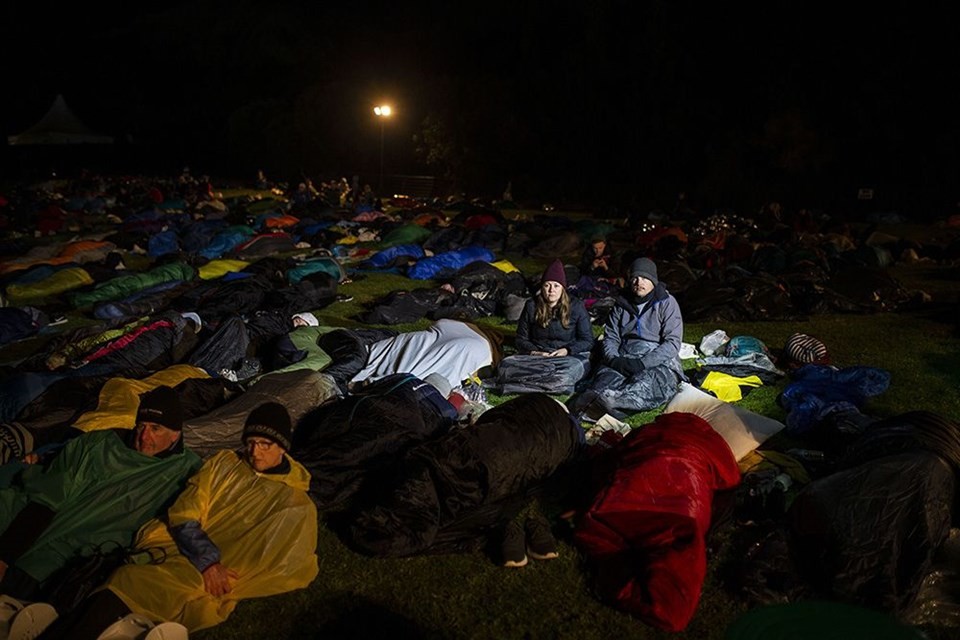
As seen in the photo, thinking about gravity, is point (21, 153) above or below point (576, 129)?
below

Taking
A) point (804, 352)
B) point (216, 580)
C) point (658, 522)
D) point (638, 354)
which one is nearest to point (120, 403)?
point (216, 580)

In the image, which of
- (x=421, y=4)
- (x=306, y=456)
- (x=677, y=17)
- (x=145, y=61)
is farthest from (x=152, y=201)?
(x=145, y=61)

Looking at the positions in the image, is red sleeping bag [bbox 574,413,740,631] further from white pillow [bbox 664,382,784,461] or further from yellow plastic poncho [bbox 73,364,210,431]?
yellow plastic poncho [bbox 73,364,210,431]

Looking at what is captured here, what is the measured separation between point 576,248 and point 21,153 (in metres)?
39.1

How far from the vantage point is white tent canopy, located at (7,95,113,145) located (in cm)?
3300

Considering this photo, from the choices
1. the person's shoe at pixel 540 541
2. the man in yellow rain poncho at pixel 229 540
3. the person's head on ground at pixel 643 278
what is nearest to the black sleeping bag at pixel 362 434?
the man in yellow rain poncho at pixel 229 540

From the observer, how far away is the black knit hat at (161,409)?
4.02 metres

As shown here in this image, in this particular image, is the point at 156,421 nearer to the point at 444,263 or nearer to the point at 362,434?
the point at 362,434

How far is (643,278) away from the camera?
6.48 metres

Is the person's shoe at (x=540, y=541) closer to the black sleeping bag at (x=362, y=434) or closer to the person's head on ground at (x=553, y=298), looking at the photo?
the black sleeping bag at (x=362, y=434)

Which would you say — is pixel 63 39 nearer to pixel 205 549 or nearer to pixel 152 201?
pixel 152 201

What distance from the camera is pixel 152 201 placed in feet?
76.7

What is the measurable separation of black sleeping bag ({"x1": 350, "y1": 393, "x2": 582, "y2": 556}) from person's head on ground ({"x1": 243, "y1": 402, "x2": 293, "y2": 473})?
0.68 m

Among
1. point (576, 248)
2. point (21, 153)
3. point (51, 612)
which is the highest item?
point (51, 612)
